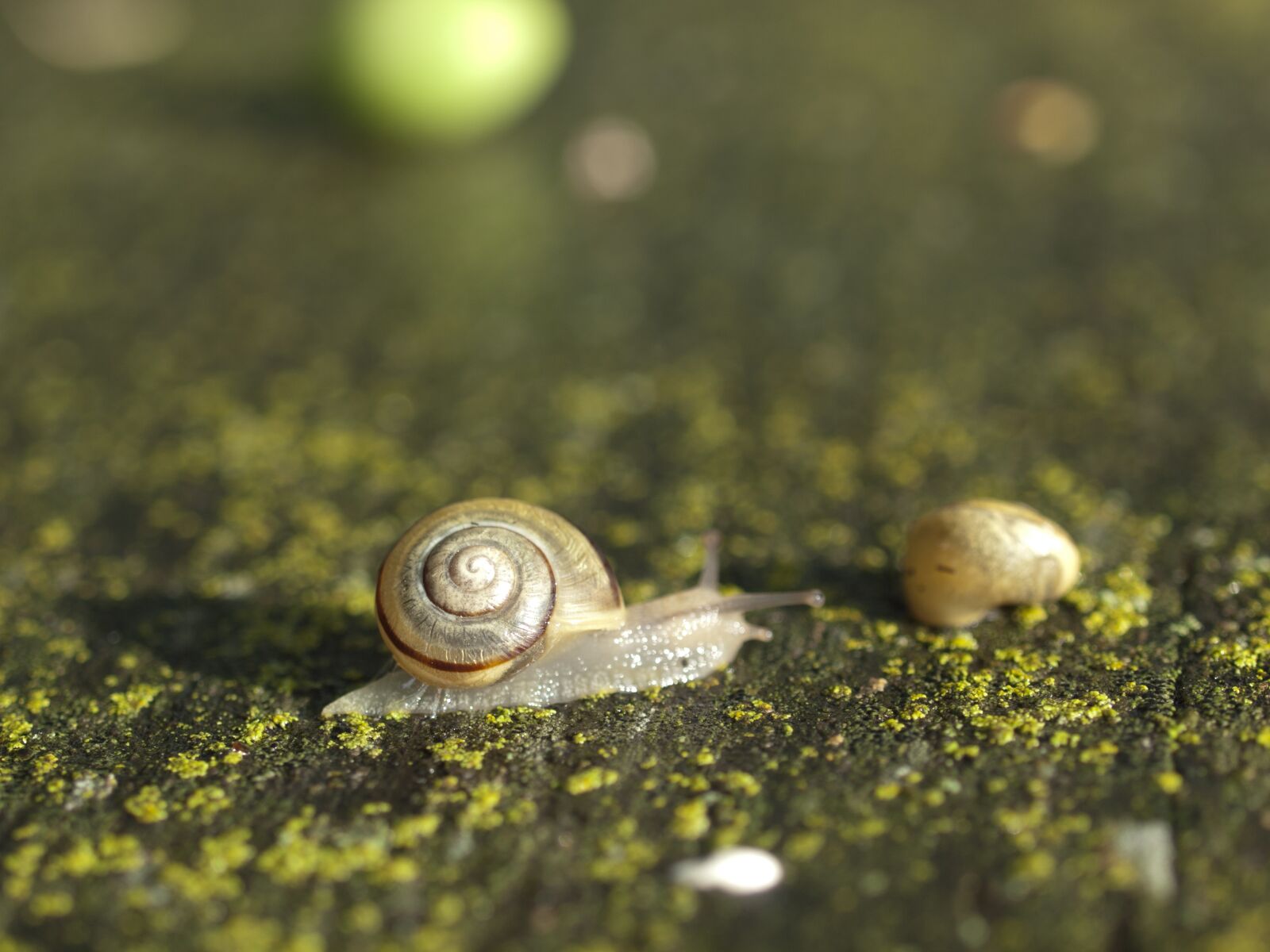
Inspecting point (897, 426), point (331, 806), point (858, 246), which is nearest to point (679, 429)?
point (897, 426)

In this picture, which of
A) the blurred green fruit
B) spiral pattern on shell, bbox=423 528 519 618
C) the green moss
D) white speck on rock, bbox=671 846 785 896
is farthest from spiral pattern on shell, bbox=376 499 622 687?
the blurred green fruit

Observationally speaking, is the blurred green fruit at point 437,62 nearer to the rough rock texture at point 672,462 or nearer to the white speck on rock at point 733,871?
the rough rock texture at point 672,462

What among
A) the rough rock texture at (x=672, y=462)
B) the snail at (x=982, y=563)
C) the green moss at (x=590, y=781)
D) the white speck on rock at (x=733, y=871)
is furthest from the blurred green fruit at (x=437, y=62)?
the white speck on rock at (x=733, y=871)

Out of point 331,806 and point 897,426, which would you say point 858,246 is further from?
point 331,806

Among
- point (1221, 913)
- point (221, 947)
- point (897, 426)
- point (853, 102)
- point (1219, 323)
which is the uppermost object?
point (853, 102)

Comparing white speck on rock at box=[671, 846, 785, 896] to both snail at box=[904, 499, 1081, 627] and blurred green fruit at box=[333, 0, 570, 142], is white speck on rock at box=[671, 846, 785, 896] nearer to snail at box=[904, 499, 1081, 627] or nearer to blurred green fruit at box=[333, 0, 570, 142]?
snail at box=[904, 499, 1081, 627]

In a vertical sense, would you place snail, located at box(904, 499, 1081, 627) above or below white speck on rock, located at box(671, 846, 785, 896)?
above

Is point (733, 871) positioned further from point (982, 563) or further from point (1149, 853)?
point (982, 563)
